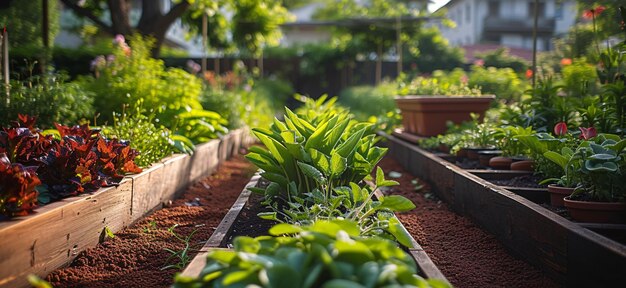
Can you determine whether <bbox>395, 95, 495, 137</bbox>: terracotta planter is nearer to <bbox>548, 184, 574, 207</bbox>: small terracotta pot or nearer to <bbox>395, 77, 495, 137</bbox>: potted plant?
<bbox>395, 77, 495, 137</bbox>: potted plant

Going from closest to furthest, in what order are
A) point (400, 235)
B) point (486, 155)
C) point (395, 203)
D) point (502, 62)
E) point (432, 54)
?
point (400, 235) < point (395, 203) < point (486, 155) < point (502, 62) < point (432, 54)

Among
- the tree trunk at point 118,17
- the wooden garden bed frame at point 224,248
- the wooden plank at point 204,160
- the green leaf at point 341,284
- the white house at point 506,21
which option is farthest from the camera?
the white house at point 506,21

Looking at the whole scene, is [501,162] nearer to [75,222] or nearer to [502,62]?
[75,222]

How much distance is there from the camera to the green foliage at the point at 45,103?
160 inches

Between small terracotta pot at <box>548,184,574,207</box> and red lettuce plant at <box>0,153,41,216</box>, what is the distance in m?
2.33

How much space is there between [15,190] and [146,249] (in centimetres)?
78

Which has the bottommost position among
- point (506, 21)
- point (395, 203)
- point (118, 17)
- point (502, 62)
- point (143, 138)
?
point (395, 203)

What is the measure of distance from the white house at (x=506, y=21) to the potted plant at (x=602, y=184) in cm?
3391

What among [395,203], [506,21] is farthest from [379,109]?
[506,21]

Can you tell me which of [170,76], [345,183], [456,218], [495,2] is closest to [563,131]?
[456,218]

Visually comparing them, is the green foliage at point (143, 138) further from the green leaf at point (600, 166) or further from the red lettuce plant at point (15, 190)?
the green leaf at point (600, 166)

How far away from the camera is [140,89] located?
5.29m

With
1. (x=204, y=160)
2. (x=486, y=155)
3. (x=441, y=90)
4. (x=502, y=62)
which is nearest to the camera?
(x=486, y=155)

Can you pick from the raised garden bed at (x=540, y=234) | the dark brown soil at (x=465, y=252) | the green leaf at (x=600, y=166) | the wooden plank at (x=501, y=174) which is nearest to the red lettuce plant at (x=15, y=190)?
the dark brown soil at (x=465, y=252)
